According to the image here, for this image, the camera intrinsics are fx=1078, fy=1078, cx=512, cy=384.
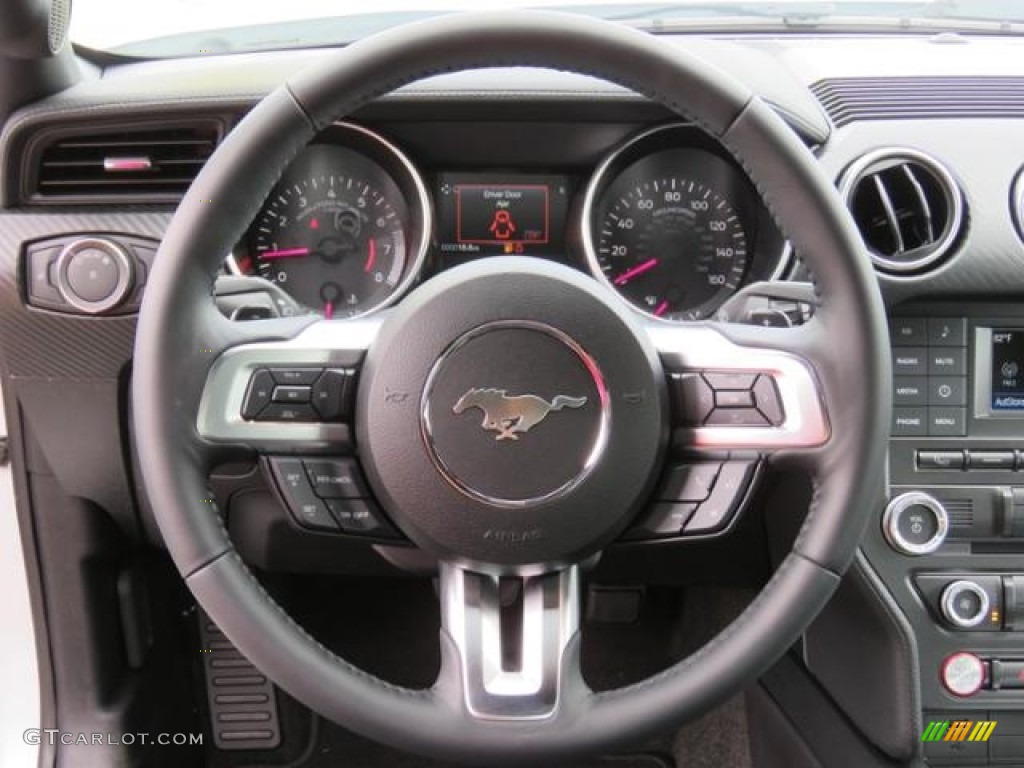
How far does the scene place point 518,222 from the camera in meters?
1.44

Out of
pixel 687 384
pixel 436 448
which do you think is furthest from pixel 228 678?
pixel 687 384

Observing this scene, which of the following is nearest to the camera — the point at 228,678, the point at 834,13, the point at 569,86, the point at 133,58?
the point at 569,86

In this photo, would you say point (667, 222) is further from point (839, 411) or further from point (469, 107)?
point (839, 411)

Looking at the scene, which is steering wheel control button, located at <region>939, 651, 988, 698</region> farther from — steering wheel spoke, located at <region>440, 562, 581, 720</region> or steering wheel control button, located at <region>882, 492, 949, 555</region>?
steering wheel spoke, located at <region>440, 562, 581, 720</region>

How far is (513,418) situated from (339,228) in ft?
1.79

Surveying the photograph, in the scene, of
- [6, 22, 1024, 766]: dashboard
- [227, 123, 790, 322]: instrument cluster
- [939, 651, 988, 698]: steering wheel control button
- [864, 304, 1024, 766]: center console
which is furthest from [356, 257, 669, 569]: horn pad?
[939, 651, 988, 698]: steering wheel control button

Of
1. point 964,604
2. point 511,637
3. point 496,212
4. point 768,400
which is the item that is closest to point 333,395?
point 511,637

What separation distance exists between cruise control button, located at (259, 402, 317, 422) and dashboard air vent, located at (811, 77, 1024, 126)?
0.78m

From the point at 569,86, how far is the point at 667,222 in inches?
8.9

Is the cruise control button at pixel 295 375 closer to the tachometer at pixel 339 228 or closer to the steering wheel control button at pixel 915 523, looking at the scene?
the tachometer at pixel 339 228

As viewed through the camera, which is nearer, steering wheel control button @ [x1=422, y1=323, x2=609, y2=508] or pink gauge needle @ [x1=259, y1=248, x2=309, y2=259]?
steering wheel control button @ [x1=422, y1=323, x2=609, y2=508]

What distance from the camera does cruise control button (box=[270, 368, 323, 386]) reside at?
99 centimetres

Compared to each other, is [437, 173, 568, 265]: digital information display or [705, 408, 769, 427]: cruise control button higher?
[437, 173, 568, 265]: digital information display

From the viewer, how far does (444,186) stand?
143 centimetres
